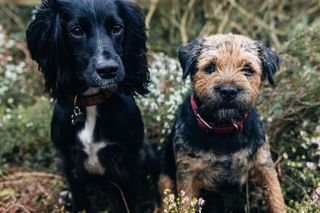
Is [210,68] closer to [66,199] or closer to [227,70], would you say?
[227,70]

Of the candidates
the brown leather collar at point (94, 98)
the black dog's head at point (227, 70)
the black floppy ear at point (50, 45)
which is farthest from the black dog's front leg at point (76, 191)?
the black dog's head at point (227, 70)

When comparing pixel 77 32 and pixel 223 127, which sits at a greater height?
pixel 77 32

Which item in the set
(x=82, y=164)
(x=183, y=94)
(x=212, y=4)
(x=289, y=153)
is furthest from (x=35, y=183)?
(x=212, y=4)

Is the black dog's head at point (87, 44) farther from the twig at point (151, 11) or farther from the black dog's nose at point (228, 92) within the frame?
the twig at point (151, 11)

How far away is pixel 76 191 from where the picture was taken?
4.93 metres

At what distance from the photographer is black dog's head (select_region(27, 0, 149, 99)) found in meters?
4.14

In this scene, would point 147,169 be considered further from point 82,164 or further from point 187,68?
point 187,68

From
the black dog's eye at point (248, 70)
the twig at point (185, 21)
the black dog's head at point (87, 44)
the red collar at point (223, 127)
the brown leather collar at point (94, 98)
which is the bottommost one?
the twig at point (185, 21)

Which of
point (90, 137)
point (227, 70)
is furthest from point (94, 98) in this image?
point (227, 70)

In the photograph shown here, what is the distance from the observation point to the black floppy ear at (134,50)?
15.1ft

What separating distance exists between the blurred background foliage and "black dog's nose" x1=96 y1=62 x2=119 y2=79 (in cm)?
133

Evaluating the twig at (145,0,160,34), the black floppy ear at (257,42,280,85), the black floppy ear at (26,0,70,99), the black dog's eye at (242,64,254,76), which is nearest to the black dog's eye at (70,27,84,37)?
the black floppy ear at (26,0,70,99)

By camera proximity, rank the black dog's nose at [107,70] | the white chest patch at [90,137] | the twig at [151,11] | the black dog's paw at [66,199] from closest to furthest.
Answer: the black dog's nose at [107,70], the white chest patch at [90,137], the black dog's paw at [66,199], the twig at [151,11]

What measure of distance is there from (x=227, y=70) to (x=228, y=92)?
0.21 metres
